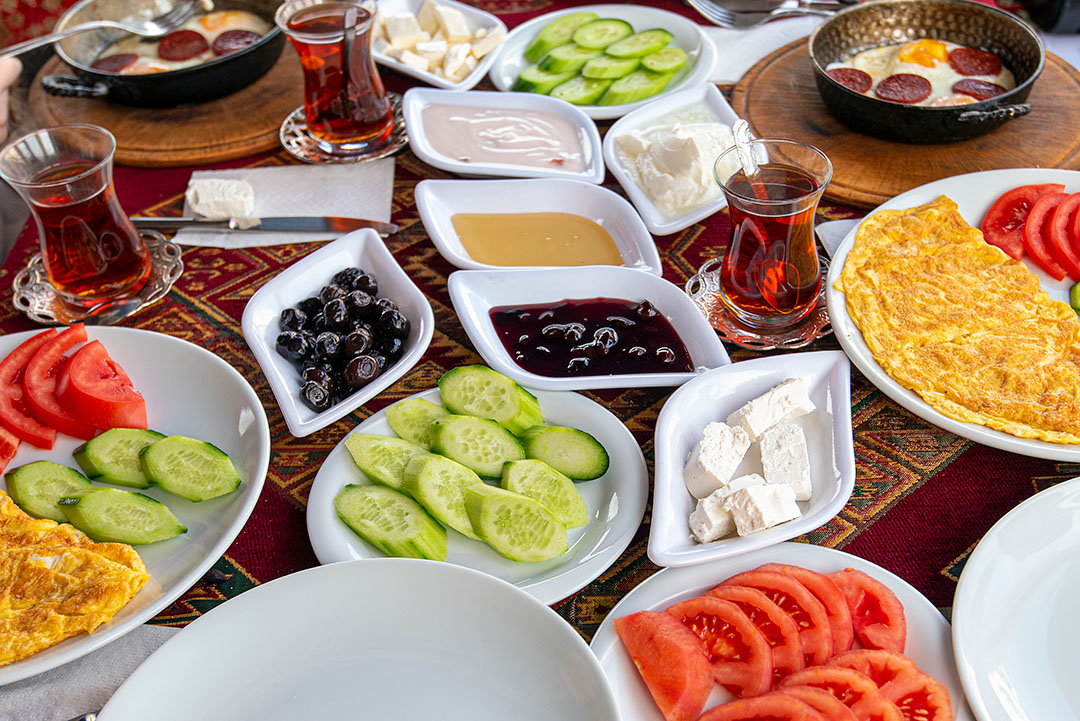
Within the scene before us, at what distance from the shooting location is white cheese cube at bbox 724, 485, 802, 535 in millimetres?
1468

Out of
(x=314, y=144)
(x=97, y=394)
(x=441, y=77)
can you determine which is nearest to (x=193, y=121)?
(x=314, y=144)

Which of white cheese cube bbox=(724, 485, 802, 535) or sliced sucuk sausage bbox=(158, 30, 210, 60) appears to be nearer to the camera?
white cheese cube bbox=(724, 485, 802, 535)

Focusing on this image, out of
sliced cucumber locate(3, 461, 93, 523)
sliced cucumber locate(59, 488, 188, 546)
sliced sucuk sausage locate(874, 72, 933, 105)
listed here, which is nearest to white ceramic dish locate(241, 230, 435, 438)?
sliced cucumber locate(59, 488, 188, 546)

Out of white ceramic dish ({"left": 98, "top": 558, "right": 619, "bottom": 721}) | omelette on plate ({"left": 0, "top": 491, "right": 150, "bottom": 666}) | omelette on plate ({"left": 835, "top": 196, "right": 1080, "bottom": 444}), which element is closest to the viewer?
white ceramic dish ({"left": 98, "top": 558, "right": 619, "bottom": 721})

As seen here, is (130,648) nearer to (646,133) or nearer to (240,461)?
(240,461)

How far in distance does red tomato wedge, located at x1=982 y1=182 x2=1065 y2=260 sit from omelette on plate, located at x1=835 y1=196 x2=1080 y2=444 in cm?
6

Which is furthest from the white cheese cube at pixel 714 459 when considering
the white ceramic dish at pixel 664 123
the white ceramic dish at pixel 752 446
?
the white ceramic dish at pixel 664 123

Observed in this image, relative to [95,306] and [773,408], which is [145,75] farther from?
[773,408]

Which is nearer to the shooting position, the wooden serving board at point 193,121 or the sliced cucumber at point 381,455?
the sliced cucumber at point 381,455

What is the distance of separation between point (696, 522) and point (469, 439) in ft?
1.51

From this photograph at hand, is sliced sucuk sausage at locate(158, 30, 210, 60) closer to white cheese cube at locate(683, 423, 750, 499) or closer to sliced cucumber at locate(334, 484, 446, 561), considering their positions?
sliced cucumber at locate(334, 484, 446, 561)

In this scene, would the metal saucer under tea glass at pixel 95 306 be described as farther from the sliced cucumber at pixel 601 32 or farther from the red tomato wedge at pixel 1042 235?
the red tomato wedge at pixel 1042 235

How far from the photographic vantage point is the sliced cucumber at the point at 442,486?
1.53m

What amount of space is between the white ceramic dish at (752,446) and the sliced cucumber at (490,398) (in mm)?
276
